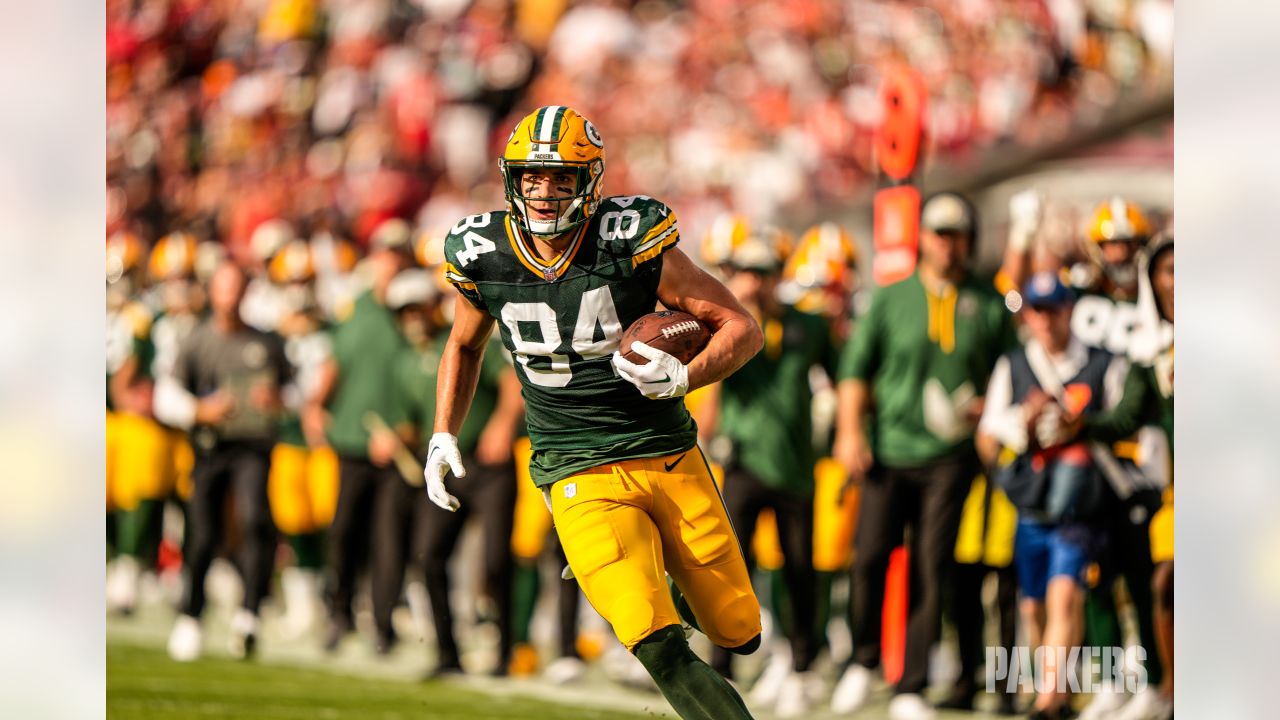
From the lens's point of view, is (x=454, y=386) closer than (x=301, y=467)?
Yes

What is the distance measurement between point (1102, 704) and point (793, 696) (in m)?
1.10

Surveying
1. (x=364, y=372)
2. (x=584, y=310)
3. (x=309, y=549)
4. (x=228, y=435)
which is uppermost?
(x=584, y=310)

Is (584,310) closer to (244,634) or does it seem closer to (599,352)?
(599,352)

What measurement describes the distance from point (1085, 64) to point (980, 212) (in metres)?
0.67

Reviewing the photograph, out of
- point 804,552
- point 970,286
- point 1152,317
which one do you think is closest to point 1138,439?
point 1152,317

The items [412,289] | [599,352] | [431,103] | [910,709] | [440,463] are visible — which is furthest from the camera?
[431,103]

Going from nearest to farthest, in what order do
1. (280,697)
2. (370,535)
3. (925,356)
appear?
(925,356), (280,697), (370,535)

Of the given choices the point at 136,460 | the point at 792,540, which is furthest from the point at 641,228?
the point at 136,460

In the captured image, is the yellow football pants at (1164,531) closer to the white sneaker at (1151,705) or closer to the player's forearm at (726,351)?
the white sneaker at (1151,705)

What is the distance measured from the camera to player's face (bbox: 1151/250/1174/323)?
546 cm

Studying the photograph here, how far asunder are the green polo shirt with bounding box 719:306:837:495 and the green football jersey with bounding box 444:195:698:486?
177 cm

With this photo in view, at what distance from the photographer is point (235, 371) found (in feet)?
20.2

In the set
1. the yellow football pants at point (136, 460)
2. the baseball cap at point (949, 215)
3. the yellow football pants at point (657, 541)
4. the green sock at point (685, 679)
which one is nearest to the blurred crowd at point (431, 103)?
the baseball cap at point (949, 215)

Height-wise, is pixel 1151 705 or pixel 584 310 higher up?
pixel 584 310
